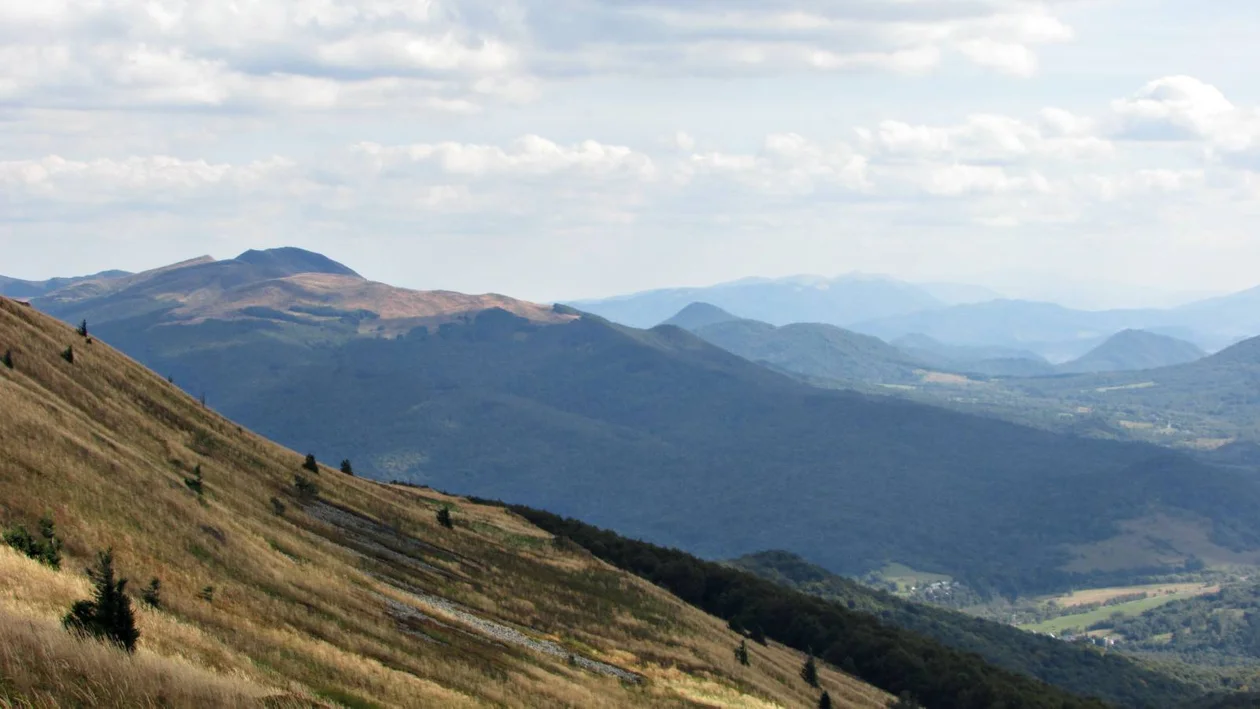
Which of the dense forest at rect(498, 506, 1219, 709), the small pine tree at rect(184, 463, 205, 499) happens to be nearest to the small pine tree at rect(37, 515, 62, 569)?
the small pine tree at rect(184, 463, 205, 499)

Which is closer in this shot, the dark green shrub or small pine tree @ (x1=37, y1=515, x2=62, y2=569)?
Result: the dark green shrub

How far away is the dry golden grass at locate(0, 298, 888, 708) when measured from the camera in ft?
78.1

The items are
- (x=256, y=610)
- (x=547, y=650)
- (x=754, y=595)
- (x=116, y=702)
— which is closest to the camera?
(x=116, y=702)

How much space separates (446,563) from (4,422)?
33.7m

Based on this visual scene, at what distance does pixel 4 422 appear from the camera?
4241 cm

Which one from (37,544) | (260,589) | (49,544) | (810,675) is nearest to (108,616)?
(37,544)

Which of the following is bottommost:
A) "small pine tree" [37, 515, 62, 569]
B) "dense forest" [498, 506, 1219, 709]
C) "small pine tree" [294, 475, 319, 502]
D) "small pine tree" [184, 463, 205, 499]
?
"dense forest" [498, 506, 1219, 709]

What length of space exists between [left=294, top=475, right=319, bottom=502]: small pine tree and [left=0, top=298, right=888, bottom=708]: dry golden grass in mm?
1100

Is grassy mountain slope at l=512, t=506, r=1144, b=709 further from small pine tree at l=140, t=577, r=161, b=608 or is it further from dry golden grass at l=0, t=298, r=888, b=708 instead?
small pine tree at l=140, t=577, r=161, b=608

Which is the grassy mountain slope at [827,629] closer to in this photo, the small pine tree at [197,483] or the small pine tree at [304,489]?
the small pine tree at [304,489]

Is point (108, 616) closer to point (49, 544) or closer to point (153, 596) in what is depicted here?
point (153, 596)

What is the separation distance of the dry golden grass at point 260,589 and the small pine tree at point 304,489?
1.10m

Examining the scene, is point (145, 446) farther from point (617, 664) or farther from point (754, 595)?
point (754, 595)

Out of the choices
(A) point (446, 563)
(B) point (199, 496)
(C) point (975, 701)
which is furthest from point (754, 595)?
(B) point (199, 496)
